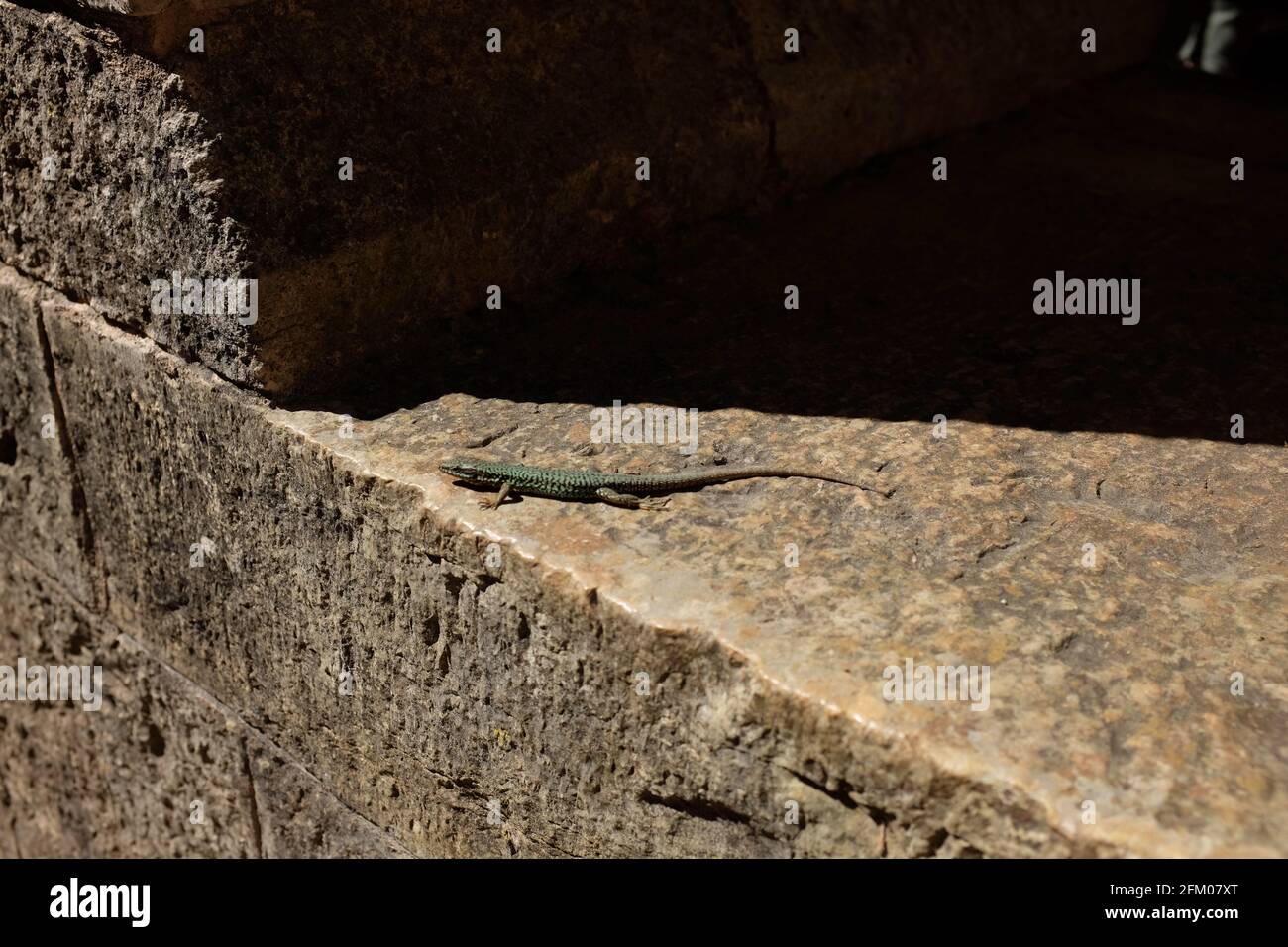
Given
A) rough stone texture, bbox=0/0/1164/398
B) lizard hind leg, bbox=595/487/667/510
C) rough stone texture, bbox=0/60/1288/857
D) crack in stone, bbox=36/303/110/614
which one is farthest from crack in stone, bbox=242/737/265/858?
lizard hind leg, bbox=595/487/667/510

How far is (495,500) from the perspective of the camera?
263 centimetres

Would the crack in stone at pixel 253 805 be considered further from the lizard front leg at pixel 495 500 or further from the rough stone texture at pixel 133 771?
the lizard front leg at pixel 495 500

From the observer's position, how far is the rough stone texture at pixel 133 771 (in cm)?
Answer: 340

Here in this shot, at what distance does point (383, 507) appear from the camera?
273 cm

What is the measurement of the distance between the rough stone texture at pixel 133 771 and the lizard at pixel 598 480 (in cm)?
102

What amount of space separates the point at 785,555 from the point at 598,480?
0.46 meters

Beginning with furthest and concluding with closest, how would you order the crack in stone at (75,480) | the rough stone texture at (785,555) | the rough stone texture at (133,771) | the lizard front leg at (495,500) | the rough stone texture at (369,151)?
the crack in stone at (75,480)
the rough stone texture at (133,771)
the rough stone texture at (369,151)
the lizard front leg at (495,500)
the rough stone texture at (785,555)

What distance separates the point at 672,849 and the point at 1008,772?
2.59 ft

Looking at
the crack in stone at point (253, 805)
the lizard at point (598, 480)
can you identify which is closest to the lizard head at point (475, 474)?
the lizard at point (598, 480)

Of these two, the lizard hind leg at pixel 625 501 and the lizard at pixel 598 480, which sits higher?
the lizard at pixel 598 480

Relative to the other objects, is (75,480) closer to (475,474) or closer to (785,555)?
(475,474)

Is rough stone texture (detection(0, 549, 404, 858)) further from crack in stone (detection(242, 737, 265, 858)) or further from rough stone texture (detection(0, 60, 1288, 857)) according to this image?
rough stone texture (detection(0, 60, 1288, 857))

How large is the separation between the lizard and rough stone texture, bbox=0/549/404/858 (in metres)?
1.02
